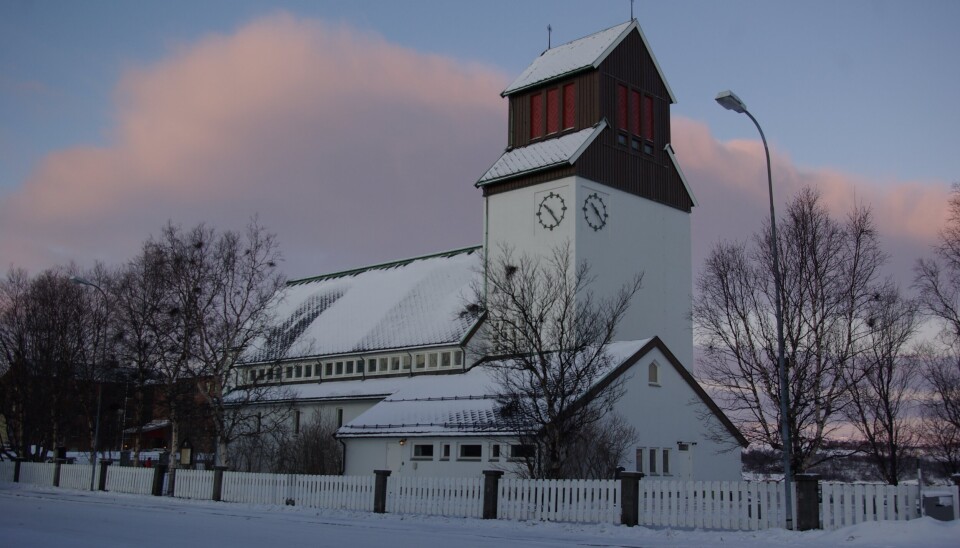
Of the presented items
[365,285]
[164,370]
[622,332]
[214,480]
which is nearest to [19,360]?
[164,370]

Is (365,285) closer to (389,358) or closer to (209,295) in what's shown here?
(389,358)

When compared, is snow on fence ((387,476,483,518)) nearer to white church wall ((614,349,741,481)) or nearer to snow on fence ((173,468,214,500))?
white church wall ((614,349,741,481))

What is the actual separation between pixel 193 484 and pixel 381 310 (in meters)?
19.7

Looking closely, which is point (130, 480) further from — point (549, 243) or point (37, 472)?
point (549, 243)

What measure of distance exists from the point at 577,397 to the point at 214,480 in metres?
14.4

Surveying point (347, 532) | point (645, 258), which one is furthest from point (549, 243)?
point (347, 532)

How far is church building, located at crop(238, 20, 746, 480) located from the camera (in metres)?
39.4

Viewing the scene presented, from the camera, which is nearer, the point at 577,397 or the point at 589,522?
the point at 589,522

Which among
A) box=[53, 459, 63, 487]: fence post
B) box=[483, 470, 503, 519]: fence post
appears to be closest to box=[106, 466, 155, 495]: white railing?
box=[53, 459, 63, 487]: fence post

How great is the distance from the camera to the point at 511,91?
48.1m

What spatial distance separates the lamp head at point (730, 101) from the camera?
66.2ft

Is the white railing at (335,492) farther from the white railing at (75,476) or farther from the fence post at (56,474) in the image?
the fence post at (56,474)

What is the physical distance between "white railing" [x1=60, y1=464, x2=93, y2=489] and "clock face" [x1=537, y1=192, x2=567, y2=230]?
23.4 meters

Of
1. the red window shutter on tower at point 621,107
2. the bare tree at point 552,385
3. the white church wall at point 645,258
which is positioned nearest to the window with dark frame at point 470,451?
the bare tree at point 552,385
